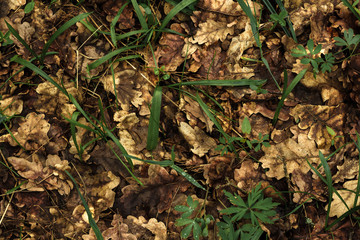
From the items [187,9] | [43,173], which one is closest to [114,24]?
[187,9]

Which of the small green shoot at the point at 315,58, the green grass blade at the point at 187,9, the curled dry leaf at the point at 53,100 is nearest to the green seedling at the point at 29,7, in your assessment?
the curled dry leaf at the point at 53,100

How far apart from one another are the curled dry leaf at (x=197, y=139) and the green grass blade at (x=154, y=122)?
0.18m

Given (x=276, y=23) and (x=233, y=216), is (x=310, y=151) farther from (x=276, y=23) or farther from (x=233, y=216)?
(x=276, y=23)

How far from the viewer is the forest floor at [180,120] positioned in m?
1.89

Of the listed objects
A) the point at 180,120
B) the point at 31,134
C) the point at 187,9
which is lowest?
the point at 180,120

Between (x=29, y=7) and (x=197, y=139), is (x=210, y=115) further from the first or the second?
(x=29, y=7)

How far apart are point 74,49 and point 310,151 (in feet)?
6.12

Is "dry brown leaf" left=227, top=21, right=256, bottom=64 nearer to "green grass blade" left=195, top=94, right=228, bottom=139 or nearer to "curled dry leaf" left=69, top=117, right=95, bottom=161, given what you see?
"green grass blade" left=195, top=94, right=228, bottom=139

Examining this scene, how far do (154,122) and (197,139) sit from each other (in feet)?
1.06

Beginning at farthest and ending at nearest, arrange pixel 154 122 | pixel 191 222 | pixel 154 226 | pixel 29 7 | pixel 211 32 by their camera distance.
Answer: pixel 29 7
pixel 211 32
pixel 154 122
pixel 154 226
pixel 191 222

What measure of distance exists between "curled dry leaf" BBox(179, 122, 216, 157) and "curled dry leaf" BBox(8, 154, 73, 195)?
849 millimetres

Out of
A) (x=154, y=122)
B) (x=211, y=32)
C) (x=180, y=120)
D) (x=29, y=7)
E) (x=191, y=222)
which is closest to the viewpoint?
(x=191, y=222)

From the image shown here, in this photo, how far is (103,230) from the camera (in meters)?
1.92

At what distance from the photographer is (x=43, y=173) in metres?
2.04
